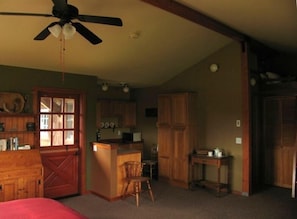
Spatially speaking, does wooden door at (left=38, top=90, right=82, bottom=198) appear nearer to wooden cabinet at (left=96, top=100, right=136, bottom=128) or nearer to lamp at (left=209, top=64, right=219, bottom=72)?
wooden cabinet at (left=96, top=100, right=136, bottom=128)

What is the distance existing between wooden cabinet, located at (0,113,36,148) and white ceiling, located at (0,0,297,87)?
85 centimetres

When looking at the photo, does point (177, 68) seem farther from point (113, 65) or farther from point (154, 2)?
point (154, 2)

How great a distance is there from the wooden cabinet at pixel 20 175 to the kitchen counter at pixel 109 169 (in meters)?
1.13

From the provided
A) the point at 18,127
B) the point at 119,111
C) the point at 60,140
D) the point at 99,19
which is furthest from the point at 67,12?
the point at 119,111

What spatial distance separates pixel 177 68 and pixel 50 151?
10.3 ft

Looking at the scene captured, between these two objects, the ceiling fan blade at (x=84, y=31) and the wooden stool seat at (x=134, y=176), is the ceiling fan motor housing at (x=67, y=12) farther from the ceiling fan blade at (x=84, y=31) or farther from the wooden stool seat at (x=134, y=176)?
the wooden stool seat at (x=134, y=176)

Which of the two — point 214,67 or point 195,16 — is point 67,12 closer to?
point 195,16

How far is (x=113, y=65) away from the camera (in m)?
5.32

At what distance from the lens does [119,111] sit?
7465mm

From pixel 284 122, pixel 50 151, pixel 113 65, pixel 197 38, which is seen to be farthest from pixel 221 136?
pixel 50 151

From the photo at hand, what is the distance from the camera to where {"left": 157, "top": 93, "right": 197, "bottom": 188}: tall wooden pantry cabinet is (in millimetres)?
5746

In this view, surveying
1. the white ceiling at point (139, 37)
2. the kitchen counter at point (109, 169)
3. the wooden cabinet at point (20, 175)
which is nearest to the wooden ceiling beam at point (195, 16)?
the white ceiling at point (139, 37)

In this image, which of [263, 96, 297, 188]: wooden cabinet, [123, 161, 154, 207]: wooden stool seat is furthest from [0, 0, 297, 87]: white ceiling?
[123, 161, 154, 207]: wooden stool seat

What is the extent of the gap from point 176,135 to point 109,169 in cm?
173
